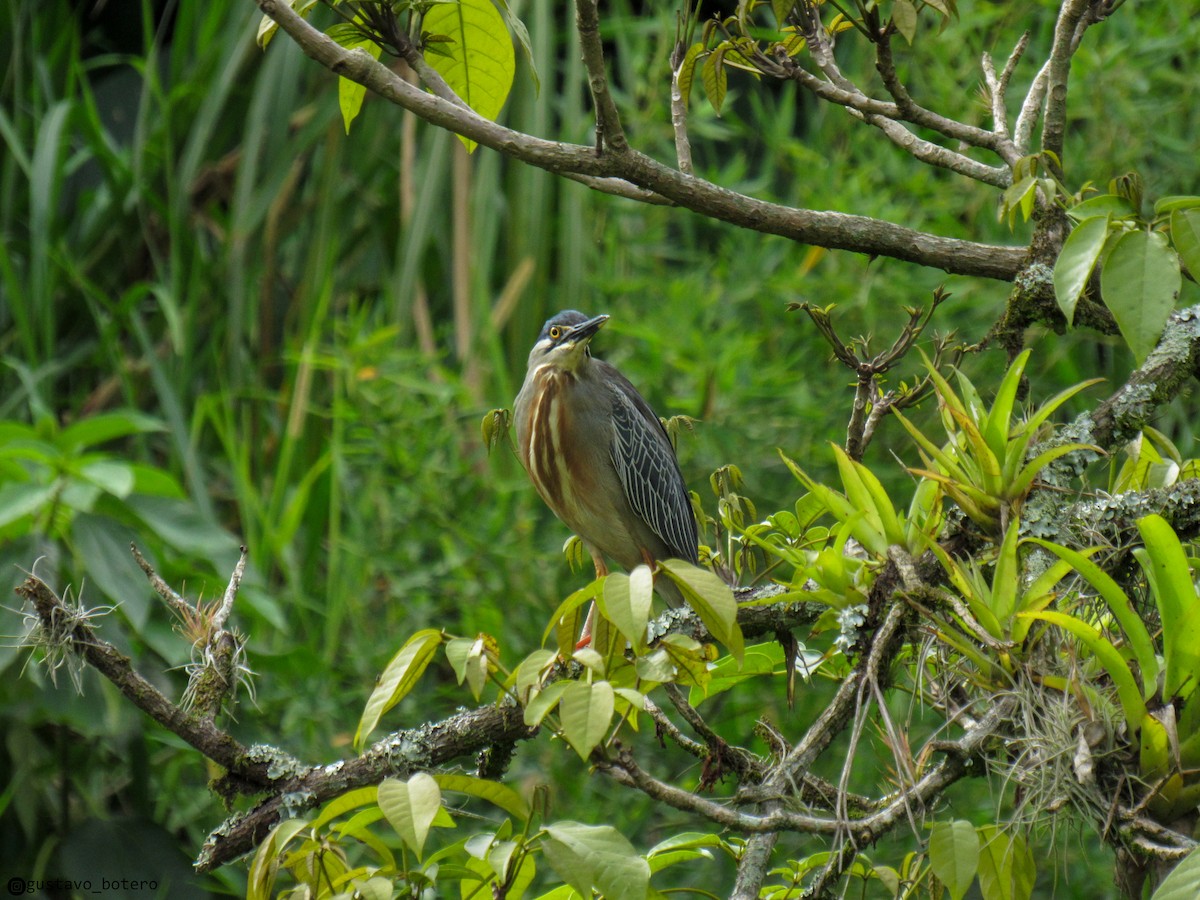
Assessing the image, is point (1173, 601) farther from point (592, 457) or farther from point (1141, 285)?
point (592, 457)

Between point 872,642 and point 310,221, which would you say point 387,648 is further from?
point 872,642

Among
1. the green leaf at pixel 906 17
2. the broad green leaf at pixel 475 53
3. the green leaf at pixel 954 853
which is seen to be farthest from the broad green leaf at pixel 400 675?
the green leaf at pixel 906 17

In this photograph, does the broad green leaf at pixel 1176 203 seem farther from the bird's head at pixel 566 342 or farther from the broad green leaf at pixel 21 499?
the broad green leaf at pixel 21 499

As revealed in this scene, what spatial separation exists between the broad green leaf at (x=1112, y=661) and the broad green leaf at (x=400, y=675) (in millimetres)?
611

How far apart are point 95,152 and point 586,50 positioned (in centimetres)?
334

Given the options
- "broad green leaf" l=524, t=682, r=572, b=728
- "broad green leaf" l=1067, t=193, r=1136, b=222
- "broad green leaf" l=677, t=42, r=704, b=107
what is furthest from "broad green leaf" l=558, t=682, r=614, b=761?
"broad green leaf" l=677, t=42, r=704, b=107

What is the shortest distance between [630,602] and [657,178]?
532mm

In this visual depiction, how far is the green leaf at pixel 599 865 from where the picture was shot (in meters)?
1.10

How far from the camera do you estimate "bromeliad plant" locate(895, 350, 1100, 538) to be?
128 cm

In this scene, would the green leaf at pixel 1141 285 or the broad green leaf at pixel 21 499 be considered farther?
the broad green leaf at pixel 21 499

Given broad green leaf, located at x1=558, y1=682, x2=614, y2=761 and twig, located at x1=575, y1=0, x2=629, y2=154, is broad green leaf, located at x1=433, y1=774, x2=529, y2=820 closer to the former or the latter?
broad green leaf, located at x1=558, y1=682, x2=614, y2=761

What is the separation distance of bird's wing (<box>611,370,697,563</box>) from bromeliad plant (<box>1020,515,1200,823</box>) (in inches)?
65.8

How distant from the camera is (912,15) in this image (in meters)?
1.40

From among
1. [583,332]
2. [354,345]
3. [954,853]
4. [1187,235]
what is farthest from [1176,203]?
[354,345]
